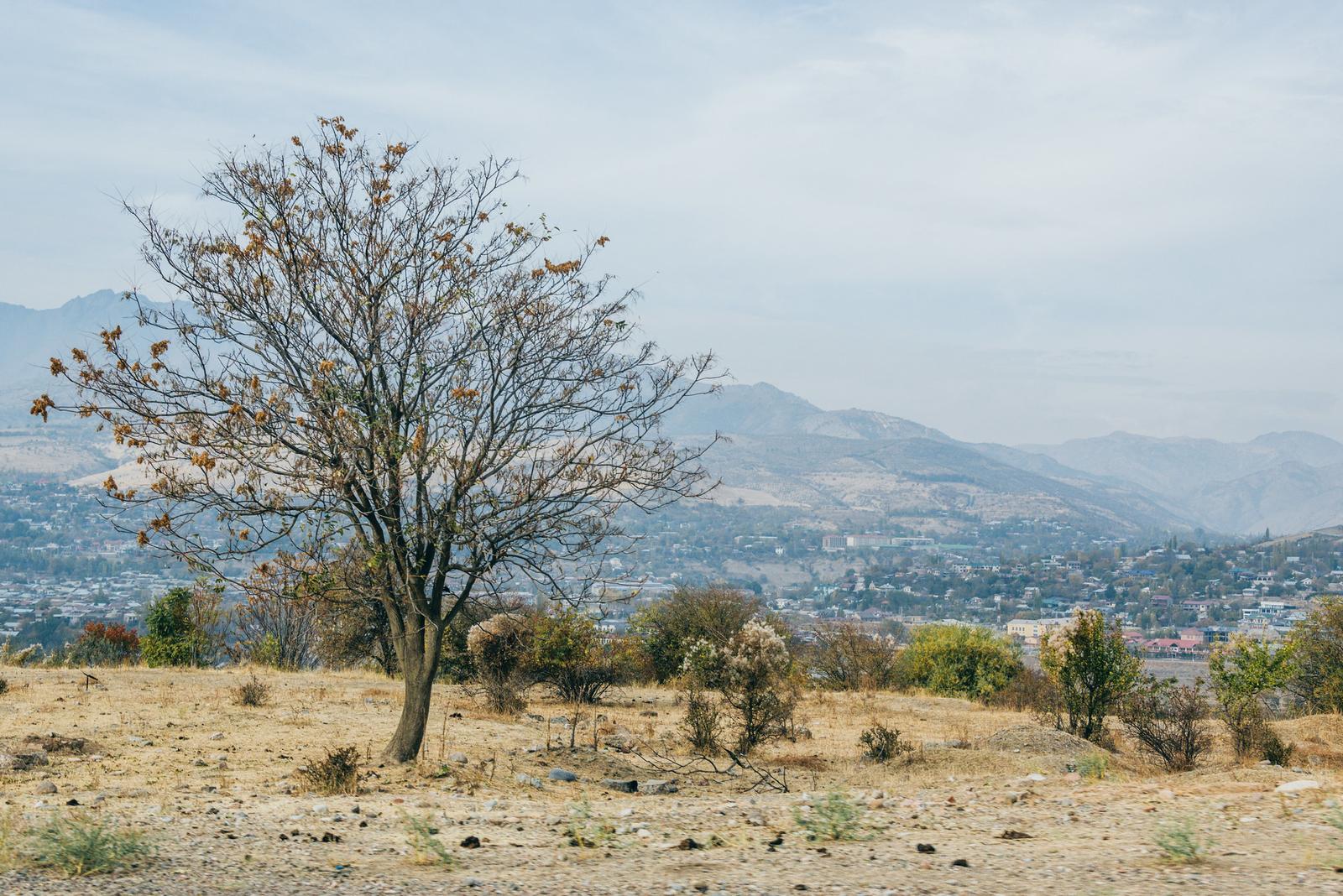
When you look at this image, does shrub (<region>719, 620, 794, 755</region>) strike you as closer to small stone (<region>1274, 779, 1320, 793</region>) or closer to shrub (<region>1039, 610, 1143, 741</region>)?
shrub (<region>1039, 610, 1143, 741</region>)

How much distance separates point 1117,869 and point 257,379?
28.3ft

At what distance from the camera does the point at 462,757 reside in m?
12.1

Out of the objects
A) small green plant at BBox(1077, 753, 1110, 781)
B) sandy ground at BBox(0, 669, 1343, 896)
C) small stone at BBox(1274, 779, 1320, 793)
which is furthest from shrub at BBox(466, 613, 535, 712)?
small stone at BBox(1274, 779, 1320, 793)

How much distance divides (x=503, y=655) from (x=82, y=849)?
12.6 meters

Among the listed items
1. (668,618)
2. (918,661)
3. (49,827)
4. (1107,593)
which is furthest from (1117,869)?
(1107,593)

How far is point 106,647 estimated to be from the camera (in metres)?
27.6

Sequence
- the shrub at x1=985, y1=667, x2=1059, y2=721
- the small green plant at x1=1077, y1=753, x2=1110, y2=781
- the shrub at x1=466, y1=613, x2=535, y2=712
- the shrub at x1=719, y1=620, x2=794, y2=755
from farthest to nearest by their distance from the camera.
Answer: the shrub at x1=985, y1=667, x2=1059, y2=721 < the shrub at x1=466, y1=613, x2=535, y2=712 < the shrub at x1=719, y1=620, x2=794, y2=755 < the small green plant at x1=1077, y1=753, x2=1110, y2=781

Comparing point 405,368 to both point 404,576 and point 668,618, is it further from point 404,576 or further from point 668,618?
point 668,618

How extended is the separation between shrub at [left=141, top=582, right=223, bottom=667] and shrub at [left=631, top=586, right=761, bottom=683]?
11.7m

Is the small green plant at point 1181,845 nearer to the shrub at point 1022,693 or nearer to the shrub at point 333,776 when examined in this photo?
the shrub at point 333,776

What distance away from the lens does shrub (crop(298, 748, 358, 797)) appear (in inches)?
392

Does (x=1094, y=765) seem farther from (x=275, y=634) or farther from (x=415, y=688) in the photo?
(x=275, y=634)

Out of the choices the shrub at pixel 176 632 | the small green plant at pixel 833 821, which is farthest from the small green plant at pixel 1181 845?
the shrub at pixel 176 632

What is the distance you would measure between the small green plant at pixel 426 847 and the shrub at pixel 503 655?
1027 centimetres
